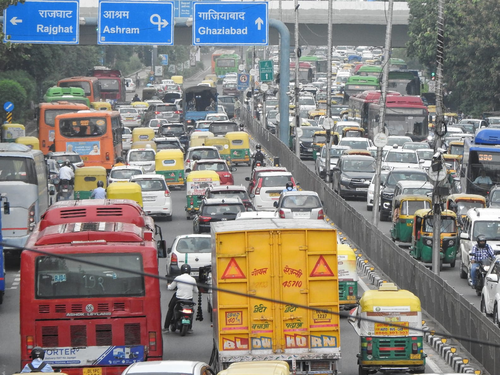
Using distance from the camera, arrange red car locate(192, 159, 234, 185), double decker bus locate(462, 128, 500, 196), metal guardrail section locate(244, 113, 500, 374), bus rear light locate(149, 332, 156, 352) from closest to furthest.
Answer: bus rear light locate(149, 332, 156, 352) → metal guardrail section locate(244, 113, 500, 374) → double decker bus locate(462, 128, 500, 196) → red car locate(192, 159, 234, 185)

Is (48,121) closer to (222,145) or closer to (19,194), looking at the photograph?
(222,145)

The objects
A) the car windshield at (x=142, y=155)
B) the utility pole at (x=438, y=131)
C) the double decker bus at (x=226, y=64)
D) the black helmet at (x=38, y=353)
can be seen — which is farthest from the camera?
the double decker bus at (x=226, y=64)

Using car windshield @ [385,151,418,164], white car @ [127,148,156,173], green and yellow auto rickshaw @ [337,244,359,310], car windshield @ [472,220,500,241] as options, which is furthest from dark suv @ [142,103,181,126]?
green and yellow auto rickshaw @ [337,244,359,310]

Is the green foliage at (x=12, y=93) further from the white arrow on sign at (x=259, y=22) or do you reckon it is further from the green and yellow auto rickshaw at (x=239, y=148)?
the white arrow on sign at (x=259, y=22)

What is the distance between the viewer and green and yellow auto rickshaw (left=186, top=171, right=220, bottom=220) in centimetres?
3581

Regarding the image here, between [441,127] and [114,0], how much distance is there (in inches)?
Answer: 769

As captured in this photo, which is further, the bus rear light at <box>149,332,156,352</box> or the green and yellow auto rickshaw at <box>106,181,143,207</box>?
the green and yellow auto rickshaw at <box>106,181,143,207</box>

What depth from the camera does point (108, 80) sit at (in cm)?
8931

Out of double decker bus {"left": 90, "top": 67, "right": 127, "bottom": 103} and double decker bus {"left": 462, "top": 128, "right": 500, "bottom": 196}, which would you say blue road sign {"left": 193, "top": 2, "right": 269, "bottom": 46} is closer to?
double decker bus {"left": 462, "top": 128, "right": 500, "bottom": 196}

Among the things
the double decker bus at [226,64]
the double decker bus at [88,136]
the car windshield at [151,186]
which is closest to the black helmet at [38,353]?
the car windshield at [151,186]

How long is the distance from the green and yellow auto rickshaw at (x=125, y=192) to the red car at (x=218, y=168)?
672 centimetres

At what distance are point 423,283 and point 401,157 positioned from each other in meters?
22.6

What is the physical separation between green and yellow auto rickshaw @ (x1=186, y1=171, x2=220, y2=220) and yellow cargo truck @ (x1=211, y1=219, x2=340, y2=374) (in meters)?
20.4

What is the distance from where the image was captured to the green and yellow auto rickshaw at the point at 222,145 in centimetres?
4988
